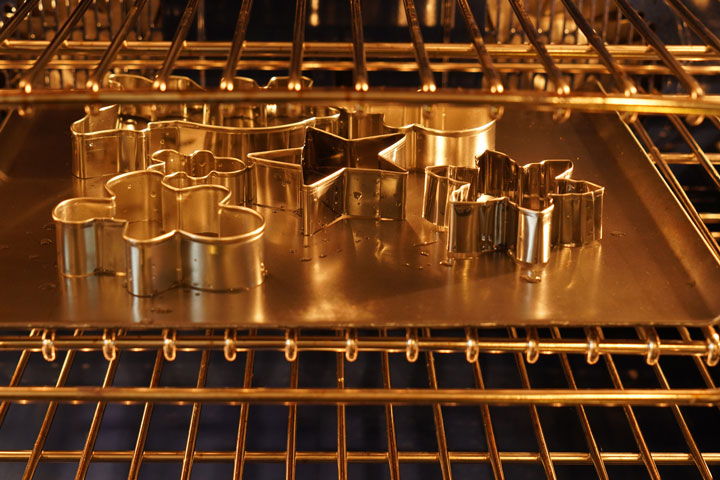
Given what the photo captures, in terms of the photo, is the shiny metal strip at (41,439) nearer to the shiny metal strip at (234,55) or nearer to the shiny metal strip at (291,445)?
the shiny metal strip at (291,445)

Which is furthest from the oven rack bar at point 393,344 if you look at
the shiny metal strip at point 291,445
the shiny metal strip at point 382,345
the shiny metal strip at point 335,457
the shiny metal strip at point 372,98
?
the shiny metal strip at point 335,457

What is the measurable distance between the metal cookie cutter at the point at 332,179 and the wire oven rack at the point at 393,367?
12cm

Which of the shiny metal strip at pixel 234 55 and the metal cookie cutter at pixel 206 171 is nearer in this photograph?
the shiny metal strip at pixel 234 55

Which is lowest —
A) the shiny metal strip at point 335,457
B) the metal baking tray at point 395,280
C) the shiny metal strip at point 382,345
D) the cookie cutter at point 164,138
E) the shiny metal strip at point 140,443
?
the shiny metal strip at point 335,457

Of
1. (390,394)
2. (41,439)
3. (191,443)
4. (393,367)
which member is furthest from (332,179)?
(393,367)

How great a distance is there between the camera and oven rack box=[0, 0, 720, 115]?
2.47 ft

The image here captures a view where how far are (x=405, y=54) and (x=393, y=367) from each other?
0.61m

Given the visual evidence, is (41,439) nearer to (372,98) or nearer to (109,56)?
(109,56)

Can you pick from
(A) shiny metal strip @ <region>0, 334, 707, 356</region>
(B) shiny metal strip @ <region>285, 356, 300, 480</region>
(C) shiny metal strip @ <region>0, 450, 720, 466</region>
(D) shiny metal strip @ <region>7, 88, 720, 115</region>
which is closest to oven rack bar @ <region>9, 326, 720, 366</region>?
(A) shiny metal strip @ <region>0, 334, 707, 356</region>

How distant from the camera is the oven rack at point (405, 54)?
0.75 meters

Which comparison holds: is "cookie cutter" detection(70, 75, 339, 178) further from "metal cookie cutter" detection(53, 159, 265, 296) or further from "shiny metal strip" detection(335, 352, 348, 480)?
"shiny metal strip" detection(335, 352, 348, 480)

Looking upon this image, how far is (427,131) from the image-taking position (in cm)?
115

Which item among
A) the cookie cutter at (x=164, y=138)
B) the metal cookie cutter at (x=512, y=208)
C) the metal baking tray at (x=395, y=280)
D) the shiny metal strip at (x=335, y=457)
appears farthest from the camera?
the shiny metal strip at (x=335, y=457)

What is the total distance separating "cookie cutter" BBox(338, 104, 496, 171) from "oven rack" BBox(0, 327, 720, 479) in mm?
229
